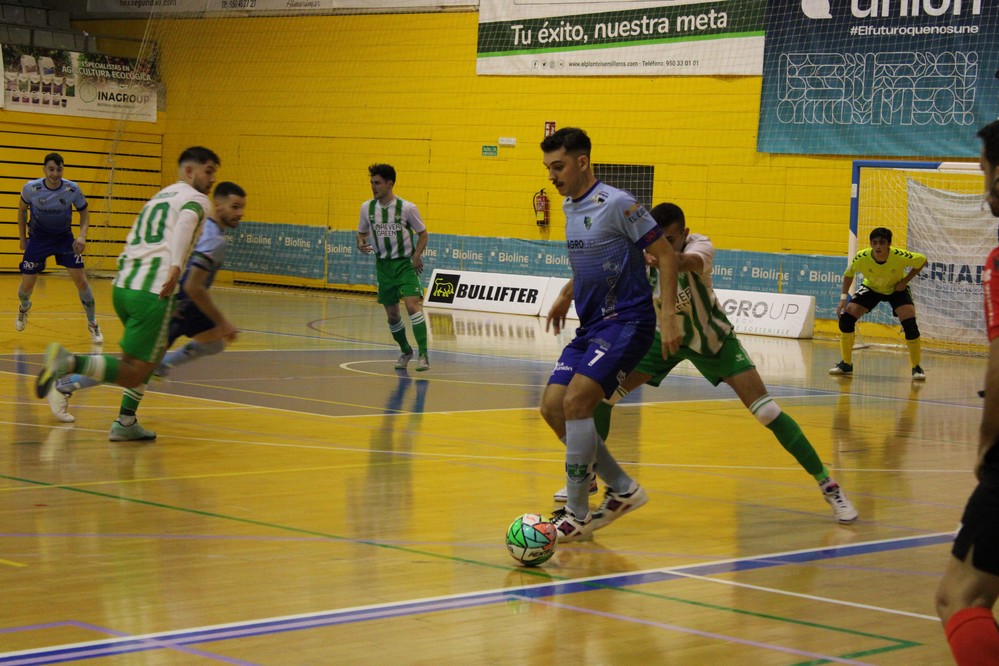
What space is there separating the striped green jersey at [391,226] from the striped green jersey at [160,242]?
599cm

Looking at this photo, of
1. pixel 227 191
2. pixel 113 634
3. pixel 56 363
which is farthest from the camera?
pixel 227 191

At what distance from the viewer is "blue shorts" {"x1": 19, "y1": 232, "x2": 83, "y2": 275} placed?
16.7 m

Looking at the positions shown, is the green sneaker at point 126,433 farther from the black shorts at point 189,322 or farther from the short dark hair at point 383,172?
the short dark hair at point 383,172

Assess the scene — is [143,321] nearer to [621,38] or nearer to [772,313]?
[772,313]

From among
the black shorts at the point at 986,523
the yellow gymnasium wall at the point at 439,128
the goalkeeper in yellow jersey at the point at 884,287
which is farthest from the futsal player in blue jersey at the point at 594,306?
the yellow gymnasium wall at the point at 439,128

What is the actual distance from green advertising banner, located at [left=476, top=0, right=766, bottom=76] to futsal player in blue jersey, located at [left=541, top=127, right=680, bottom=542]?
17258 millimetres

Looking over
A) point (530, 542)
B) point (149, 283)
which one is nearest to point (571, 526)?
point (530, 542)

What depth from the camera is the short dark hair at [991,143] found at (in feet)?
11.4

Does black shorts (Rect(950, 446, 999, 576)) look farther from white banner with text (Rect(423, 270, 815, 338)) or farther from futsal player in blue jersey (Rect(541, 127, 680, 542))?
white banner with text (Rect(423, 270, 815, 338))

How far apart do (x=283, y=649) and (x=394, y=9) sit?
24.4 metres

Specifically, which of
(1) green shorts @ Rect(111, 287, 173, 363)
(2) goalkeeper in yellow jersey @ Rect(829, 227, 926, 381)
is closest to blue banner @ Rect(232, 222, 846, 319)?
(2) goalkeeper in yellow jersey @ Rect(829, 227, 926, 381)

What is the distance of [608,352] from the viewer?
6.41 meters

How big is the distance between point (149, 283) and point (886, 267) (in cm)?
1052

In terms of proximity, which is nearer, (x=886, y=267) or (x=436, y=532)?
(x=436, y=532)
